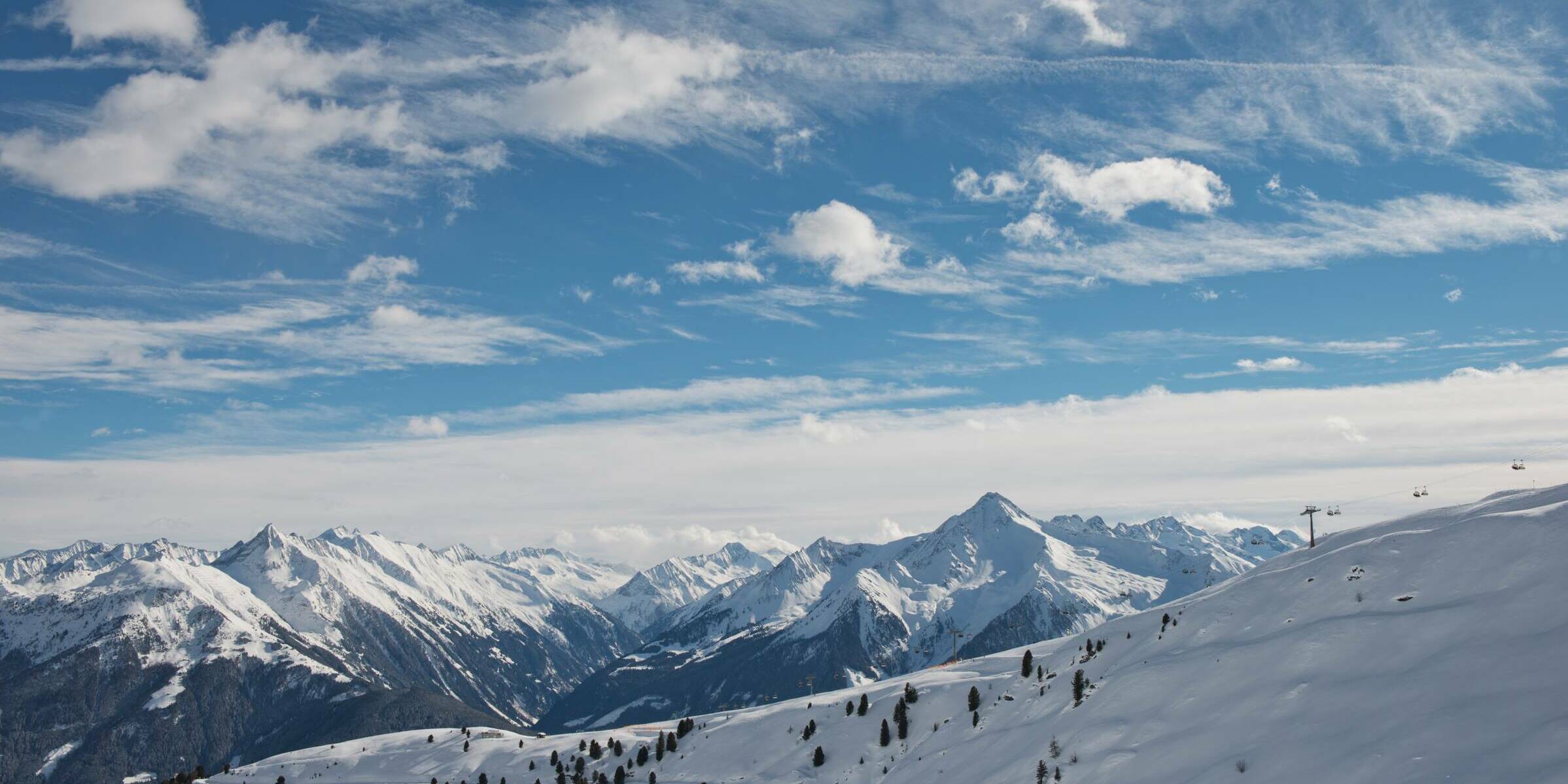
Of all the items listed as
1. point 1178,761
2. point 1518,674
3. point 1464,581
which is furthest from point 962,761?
point 1518,674

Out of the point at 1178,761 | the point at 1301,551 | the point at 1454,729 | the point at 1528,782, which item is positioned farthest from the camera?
the point at 1301,551

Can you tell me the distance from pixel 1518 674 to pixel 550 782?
341 feet

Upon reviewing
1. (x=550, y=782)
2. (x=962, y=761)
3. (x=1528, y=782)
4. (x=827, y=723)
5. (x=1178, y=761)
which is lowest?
(x=550, y=782)

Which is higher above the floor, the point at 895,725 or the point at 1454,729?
the point at 1454,729

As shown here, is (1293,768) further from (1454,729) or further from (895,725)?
(895,725)

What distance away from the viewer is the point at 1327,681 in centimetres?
3500

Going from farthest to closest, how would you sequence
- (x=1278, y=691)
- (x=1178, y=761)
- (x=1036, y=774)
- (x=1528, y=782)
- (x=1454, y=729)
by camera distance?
(x=1036, y=774)
(x=1278, y=691)
(x=1178, y=761)
(x=1454, y=729)
(x=1528, y=782)

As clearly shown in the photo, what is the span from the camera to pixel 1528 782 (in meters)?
21.6

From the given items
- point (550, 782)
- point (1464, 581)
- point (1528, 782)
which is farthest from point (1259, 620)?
point (550, 782)

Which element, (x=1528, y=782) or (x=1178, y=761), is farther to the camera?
(x=1178, y=761)

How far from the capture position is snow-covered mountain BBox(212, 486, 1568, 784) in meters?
26.7

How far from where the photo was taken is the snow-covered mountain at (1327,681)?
87.7ft

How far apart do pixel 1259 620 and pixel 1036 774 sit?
56.0ft

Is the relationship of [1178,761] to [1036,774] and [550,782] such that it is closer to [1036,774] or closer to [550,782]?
[1036,774]
